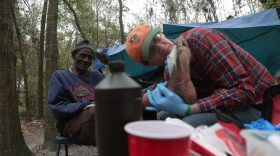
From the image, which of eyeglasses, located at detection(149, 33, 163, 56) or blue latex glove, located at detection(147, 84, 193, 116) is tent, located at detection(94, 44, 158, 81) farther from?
blue latex glove, located at detection(147, 84, 193, 116)

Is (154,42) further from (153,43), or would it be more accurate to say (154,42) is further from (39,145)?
(39,145)

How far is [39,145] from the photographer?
28.3ft

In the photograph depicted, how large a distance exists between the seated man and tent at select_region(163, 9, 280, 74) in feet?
12.2

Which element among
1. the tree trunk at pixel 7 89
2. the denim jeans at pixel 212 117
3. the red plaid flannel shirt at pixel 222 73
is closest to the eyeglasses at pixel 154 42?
the red plaid flannel shirt at pixel 222 73

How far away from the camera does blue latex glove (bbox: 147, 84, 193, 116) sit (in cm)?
163

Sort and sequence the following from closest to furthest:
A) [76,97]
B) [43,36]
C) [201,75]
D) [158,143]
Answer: [158,143] → [201,75] → [76,97] → [43,36]

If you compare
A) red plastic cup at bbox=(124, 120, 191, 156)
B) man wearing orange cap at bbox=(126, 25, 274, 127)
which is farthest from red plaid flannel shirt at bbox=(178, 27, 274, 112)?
red plastic cup at bbox=(124, 120, 191, 156)

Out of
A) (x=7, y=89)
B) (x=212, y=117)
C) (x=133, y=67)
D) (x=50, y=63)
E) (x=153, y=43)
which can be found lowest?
(x=212, y=117)

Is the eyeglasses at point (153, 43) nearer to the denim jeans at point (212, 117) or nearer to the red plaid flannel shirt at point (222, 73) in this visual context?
the red plaid flannel shirt at point (222, 73)

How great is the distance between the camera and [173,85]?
64.6 inches

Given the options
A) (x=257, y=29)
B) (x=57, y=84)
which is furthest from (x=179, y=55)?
(x=257, y=29)

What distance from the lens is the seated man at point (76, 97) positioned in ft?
10.6

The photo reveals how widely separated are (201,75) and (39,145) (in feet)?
24.2

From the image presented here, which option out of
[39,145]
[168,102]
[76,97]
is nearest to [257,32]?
[76,97]
